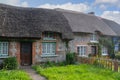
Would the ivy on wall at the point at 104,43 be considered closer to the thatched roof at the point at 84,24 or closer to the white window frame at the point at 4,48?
the thatched roof at the point at 84,24

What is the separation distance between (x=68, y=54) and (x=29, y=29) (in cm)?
576

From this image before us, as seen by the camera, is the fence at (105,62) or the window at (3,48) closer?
the fence at (105,62)

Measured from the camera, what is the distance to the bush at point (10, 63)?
17562 mm

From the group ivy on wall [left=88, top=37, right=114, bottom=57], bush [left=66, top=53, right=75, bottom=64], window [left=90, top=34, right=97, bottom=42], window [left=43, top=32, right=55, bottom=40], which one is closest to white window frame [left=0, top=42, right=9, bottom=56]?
window [left=43, top=32, right=55, bottom=40]

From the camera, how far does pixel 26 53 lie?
66.0 ft

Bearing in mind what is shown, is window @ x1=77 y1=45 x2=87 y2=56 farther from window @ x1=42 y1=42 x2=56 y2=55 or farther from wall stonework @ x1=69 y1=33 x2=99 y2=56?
window @ x1=42 y1=42 x2=56 y2=55

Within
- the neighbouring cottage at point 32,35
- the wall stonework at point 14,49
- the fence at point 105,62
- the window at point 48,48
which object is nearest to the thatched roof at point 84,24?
the neighbouring cottage at point 32,35

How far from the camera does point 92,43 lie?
2889 cm

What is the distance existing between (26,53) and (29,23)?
3357 mm

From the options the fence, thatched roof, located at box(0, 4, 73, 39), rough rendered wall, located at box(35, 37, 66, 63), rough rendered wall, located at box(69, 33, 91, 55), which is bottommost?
the fence

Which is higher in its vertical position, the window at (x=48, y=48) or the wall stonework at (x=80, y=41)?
the wall stonework at (x=80, y=41)

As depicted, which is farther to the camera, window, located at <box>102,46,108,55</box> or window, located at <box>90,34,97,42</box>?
window, located at <box>102,46,108,55</box>

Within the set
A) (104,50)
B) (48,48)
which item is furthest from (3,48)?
(104,50)

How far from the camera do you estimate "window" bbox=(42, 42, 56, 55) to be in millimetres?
20984
